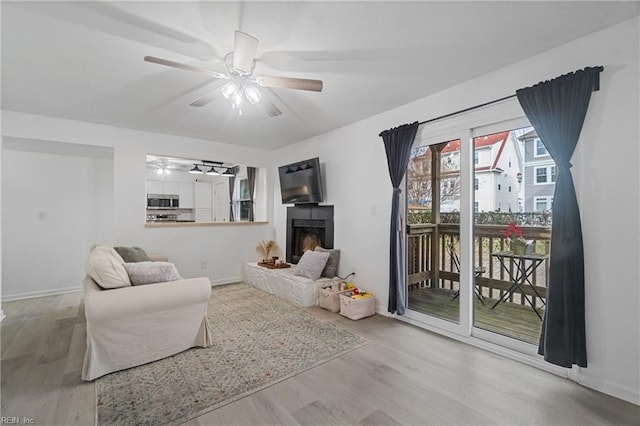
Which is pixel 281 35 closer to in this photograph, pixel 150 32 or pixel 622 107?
pixel 150 32

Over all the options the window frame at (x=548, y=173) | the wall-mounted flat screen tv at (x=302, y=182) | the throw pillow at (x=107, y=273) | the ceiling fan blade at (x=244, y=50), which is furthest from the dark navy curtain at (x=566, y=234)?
the throw pillow at (x=107, y=273)

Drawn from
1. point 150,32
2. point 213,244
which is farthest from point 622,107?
point 213,244

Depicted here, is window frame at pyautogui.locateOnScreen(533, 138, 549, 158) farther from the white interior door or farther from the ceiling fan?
the white interior door

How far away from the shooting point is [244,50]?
1901 mm

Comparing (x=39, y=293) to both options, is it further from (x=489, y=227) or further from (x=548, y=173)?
(x=548, y=173)

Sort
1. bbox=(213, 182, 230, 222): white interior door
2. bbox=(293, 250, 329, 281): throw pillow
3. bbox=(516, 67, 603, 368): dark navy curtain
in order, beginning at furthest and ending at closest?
bbox=(213, 182, 230, 222): white interior door, bbox=(293, 250, 329, 281): throw pillow, bbox=(516, 67, 603, 368): dark navy curtain

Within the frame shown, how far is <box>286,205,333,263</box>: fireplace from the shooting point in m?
4.43

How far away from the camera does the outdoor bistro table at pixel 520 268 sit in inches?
103

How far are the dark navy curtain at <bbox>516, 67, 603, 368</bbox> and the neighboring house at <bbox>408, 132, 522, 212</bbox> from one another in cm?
46

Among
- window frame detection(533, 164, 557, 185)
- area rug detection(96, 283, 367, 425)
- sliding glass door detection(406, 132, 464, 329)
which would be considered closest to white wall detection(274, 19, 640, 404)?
window frame detection(533, 164, 557, 185)

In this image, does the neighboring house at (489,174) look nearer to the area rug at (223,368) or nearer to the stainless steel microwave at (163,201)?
the area rug at (223,368)

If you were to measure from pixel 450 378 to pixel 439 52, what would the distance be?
2508 millimetres

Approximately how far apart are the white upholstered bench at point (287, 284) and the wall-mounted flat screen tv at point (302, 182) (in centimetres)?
117

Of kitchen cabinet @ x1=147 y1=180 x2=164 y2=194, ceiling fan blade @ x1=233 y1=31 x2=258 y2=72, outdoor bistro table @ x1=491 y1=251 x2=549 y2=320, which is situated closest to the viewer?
ceiling fan blade @ x1=233 y1=31 x2=258 y2=72
